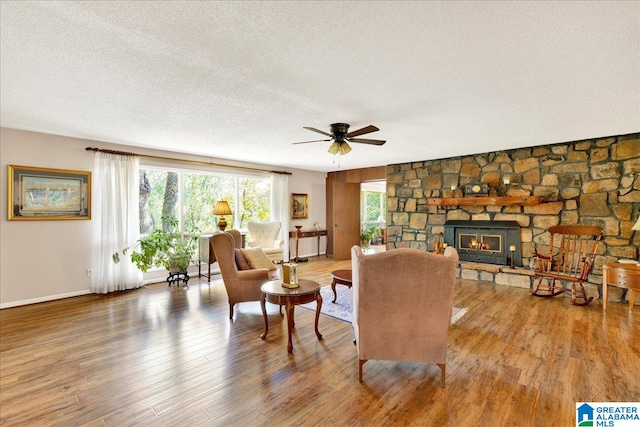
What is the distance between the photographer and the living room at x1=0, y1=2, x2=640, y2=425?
1.83 m

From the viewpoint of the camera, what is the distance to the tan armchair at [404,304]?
2.08m

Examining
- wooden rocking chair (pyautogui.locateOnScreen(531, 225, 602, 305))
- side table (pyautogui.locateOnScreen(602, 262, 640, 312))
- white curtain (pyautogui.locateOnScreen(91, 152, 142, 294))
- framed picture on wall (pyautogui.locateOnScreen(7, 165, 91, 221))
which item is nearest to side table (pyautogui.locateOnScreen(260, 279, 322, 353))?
white curtain (pyautogui.locateOnScreen(91, 152, 142, 294))

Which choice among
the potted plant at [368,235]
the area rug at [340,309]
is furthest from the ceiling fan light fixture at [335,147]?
the potted plant at [368,235]

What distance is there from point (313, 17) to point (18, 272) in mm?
5031

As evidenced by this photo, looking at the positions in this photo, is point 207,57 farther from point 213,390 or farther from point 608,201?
point 608,201

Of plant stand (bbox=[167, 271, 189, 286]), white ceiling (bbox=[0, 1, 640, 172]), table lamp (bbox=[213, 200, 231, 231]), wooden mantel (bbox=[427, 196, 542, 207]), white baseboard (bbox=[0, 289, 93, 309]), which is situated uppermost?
white ceiling (bbox=[0, 1, 640, 172])

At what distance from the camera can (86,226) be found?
4.49 m

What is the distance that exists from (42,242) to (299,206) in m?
4.94

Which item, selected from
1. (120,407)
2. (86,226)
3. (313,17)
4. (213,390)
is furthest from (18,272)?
(313,17)

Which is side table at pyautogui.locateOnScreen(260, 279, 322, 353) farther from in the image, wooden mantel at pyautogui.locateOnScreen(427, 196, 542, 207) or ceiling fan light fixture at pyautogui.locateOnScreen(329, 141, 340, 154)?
wooden mantel at pyautogui.locateOnScreen(427, 196, 542, 207)

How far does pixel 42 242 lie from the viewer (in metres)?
4.13

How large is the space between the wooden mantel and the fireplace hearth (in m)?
0.40

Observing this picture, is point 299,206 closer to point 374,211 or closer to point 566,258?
point 374,211

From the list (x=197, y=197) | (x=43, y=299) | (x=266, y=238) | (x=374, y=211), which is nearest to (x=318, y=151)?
(x=266, y=238)
